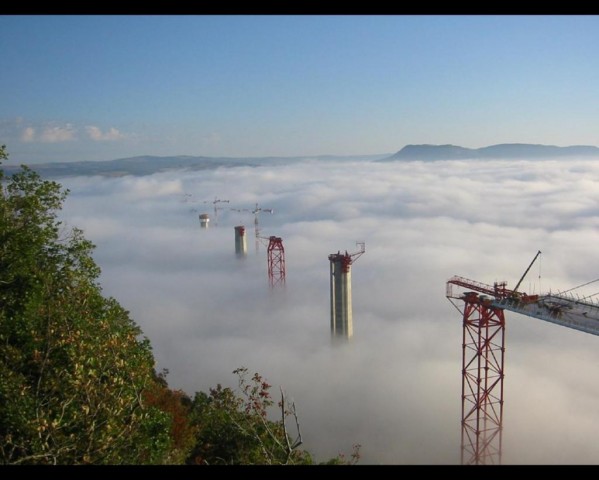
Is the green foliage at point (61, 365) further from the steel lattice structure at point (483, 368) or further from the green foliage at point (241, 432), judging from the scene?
the steel lattice structure at point (483, 368)

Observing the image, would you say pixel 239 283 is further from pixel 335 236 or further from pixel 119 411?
pixel 119 411

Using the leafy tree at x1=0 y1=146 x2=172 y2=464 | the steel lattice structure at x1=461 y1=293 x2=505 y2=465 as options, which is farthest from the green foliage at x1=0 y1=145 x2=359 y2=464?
the steel lattice structure at x1=461 y1=293 x2=505 y2=465

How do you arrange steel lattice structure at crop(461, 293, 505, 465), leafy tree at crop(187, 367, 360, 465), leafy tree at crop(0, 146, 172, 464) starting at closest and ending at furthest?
leafy tree at crop(0, 146, 172, 464) < leafy tree at crop(187, 367, 360, 465) < steel lattice structure at crop(461, 293, 505, 465)

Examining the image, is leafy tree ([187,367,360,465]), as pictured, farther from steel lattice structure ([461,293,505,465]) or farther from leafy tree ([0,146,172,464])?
steel lattice structure ([461,293,505,465])

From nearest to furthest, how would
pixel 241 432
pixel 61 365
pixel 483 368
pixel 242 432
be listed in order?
pixel 61 365
pixel 242 432
pixel 241 432
pixel 483 368

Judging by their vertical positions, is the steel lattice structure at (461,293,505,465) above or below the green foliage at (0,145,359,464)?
below

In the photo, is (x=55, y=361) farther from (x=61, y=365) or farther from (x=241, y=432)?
(x=241, y=432)

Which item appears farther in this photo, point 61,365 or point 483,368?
point 483,368

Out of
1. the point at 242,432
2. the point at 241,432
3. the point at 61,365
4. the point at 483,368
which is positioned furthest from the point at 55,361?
the point at 483,368

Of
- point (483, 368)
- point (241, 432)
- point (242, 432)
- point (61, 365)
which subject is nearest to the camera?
point (61, 365)

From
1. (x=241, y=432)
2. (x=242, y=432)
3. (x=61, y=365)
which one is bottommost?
(x=241, y=432)
